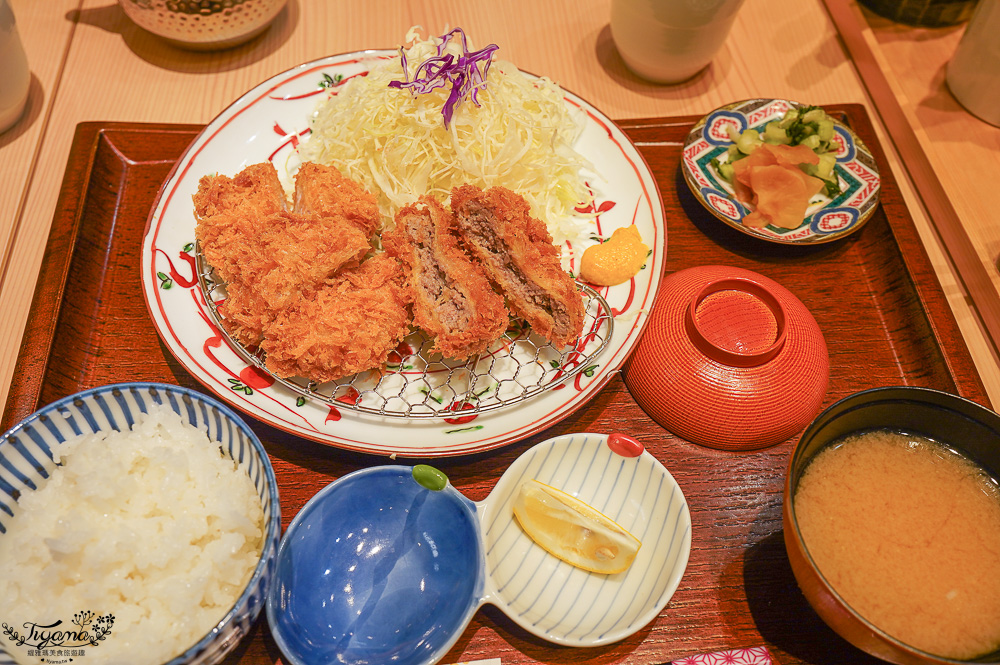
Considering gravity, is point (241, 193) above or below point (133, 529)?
above

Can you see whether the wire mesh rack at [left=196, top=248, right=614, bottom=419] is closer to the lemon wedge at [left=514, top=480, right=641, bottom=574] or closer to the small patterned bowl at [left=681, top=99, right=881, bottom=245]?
the lemon wedge at [left=514, top=480, right=641, bottom=574]

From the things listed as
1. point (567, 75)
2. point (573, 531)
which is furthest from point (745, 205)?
point (573, 531)

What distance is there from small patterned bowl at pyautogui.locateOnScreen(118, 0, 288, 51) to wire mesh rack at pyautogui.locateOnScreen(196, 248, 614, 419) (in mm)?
1499

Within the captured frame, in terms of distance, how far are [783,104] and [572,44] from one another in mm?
1318

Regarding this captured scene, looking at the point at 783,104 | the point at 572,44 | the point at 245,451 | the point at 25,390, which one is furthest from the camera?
the point at 572,44

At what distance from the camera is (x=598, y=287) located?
2.82m

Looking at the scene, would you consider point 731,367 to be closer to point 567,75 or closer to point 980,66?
point 567,75

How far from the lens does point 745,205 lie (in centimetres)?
307

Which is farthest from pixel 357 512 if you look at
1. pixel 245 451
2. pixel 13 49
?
pixel 13 49

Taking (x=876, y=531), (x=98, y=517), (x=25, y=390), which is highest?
(x=876, y=531)

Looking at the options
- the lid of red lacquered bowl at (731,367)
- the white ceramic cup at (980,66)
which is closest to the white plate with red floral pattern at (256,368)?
the lid of red lacquered bowl at (731,367)

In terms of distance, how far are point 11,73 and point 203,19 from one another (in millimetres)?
934

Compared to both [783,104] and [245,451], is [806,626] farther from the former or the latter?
[783,104]

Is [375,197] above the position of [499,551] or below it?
above
